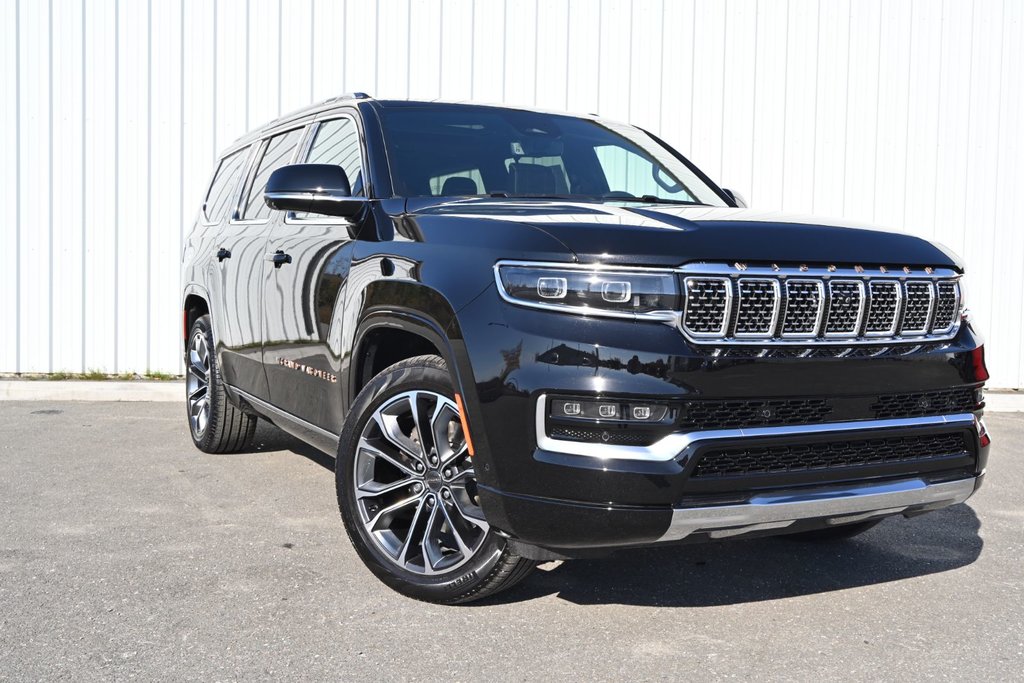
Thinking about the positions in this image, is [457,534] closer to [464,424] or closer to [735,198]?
[464,424]

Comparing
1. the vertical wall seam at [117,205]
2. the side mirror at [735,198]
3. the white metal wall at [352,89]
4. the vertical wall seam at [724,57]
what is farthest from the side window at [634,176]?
the vertical wall seam at [117,205]

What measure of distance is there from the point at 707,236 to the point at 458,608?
4.87 feet

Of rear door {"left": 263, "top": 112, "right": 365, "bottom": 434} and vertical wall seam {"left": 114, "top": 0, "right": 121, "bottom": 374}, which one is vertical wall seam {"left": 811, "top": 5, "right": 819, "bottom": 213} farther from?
vertical wall seam {"left": 114, "top": 0, "right": 121, "bottom": 374}

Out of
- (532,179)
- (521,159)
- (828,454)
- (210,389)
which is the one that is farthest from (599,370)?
(210,389)

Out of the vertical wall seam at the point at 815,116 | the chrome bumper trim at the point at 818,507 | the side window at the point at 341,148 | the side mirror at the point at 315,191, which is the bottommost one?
the chrome bumper trim at the point at 818,507

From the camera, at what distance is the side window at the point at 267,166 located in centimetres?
509

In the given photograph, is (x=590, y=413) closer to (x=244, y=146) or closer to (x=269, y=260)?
(x=269, y=260)

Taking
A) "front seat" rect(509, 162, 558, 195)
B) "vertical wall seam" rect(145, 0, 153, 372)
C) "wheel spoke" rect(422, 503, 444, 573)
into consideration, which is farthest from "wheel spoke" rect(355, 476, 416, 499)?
"vertical wall seam" rect(145, 0, 153, 372)

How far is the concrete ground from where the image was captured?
2928 millimetres

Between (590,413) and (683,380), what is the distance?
271mm

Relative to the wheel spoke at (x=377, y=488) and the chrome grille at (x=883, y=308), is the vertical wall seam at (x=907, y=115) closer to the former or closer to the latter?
the chrome grille at (x=883, y=308)

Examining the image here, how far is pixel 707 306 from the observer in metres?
2.85

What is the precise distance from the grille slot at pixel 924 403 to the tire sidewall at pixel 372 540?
1.24 meters

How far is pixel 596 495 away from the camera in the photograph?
2.79 m
